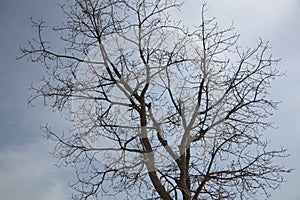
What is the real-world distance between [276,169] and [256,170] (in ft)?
0.24

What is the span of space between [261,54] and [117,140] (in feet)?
2.16

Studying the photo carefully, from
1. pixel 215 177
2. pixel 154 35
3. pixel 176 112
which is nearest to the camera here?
pixel 176 112

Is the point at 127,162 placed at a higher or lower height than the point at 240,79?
lower

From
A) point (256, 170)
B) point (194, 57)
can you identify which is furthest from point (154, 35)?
point (256, 170)

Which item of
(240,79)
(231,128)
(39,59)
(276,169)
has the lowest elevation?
(276,169)

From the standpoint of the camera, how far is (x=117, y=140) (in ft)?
3.83

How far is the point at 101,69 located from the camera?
1.28m

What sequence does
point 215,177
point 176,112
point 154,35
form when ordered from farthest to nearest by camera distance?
point 215,177 → point 154,35 → point 176,112

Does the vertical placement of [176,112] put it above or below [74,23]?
below

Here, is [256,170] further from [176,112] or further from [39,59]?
[39,59]

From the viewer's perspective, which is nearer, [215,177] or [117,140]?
[117,140]

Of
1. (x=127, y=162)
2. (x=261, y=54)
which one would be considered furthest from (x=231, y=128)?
(x=127, y=162)

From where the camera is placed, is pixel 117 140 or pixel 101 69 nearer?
pixel 117 140

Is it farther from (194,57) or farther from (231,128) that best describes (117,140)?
(231,128)
